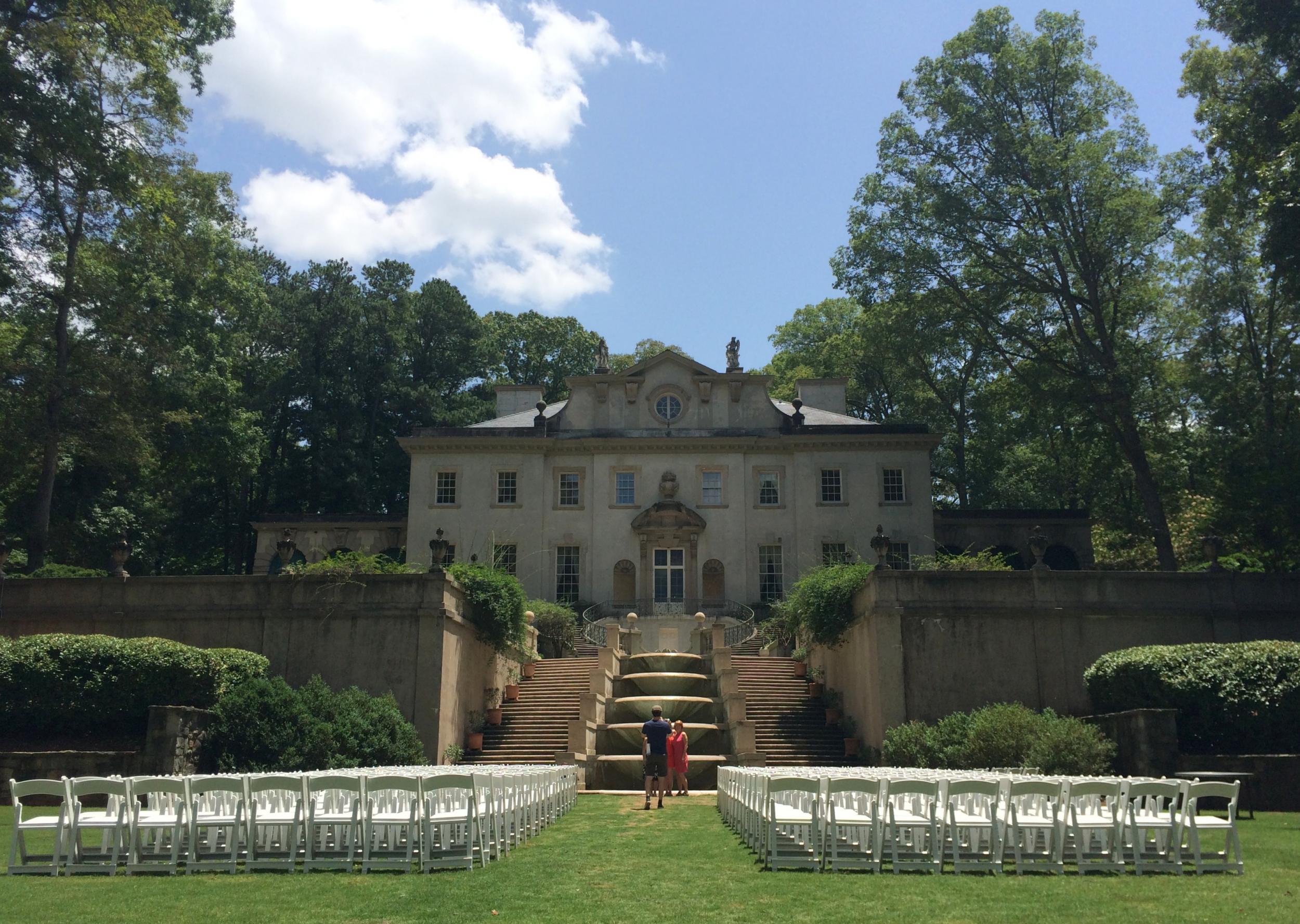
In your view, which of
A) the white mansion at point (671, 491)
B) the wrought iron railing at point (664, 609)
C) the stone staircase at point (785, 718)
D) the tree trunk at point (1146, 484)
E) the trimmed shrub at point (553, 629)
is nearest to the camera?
the stone staircase at point (785, 718)

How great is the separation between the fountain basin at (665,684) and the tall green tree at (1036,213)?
1434 centimetres

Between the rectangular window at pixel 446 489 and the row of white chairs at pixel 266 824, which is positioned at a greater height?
the rectangular window at pixel 446 489

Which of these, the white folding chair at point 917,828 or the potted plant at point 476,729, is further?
the potted plant at point 476,729

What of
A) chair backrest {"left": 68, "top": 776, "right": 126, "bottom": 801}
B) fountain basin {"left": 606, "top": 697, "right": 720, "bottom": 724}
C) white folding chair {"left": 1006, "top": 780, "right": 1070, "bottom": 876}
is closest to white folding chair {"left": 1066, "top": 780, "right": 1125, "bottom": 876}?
white folding chair {"left": 1006, "top": 780, "right": 1070, "bottom": 876}

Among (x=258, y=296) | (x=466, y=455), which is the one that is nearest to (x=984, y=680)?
(x=466, y=455)

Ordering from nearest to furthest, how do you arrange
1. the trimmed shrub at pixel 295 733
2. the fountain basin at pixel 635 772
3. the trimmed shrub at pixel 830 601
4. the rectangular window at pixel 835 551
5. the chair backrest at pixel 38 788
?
the chair backrest at pixel 38 788, the trimmed shrub at pixel 295 733, the fountain basin at pixel 635 772, the trimmed shrub at pixel 830 601, the rectangular window at pixel 835 551

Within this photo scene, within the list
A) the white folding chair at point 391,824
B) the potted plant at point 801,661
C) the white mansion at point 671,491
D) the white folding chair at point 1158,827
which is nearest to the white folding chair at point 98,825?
the white folding chair at point 391,824

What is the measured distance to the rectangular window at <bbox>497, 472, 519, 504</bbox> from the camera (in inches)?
1564

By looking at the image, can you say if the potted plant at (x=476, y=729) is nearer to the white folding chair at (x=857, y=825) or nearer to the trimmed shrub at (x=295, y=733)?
the trimmed shrub at (x=295, y=733)

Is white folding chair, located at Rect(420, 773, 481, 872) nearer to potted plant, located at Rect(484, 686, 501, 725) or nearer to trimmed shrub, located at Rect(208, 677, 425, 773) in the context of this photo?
trimmed shrub, located at Rect(208, 677, 425, 773)

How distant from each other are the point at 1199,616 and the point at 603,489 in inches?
858

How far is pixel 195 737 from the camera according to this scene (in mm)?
17922

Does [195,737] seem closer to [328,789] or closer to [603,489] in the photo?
[328,789]

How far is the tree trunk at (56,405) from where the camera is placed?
93.2 feet
